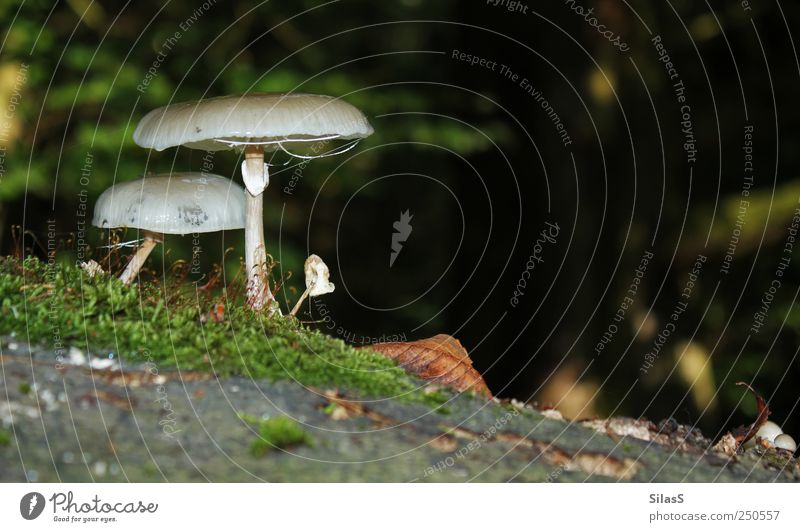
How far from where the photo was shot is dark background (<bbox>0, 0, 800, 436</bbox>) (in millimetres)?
5512

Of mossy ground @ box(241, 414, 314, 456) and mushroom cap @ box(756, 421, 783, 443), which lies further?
mushroom cap @ box(756, 421, 783, 443)

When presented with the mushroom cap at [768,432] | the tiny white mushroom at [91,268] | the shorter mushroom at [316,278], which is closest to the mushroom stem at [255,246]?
the shorter mushroom at [316,278]

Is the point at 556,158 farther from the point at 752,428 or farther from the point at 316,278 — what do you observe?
the point at 316,278

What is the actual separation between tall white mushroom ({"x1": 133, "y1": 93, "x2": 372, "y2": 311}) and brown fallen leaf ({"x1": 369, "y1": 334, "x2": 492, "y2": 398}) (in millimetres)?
492

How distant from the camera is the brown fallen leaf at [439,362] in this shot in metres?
2.77

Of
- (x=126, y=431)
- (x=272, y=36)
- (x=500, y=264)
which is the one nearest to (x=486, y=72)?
(x=500, y=264)

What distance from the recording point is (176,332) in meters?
2.54

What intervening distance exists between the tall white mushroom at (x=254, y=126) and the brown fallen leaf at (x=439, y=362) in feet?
1.62

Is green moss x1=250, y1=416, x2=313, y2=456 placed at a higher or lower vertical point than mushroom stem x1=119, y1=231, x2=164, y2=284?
lower

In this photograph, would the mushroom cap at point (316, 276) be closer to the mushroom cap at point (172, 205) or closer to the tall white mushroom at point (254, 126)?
the tall white mushroom at point (254, 126)

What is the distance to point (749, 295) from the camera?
6.97m

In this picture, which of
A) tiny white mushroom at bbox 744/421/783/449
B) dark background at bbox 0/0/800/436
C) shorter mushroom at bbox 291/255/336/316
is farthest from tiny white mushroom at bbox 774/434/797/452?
dark background at bbox 0/0/800/436

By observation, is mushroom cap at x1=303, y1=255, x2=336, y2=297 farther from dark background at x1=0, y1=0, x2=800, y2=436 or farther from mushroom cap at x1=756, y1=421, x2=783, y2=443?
dark background at x1=0, y1=0, x2=800, y2=436

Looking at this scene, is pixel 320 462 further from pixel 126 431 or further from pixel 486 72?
pixel 486 72
